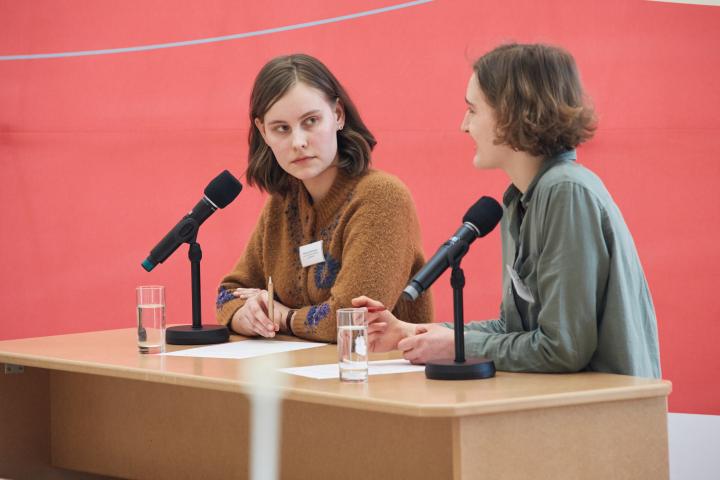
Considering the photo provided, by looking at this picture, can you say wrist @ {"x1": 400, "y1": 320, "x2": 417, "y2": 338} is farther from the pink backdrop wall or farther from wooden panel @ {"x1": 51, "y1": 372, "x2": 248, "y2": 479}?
the pink backdrop wall

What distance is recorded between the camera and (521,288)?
1879 mm

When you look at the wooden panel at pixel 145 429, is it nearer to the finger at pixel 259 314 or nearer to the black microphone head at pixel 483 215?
the finger at pixel 259 314

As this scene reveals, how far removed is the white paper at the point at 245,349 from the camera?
2170mm

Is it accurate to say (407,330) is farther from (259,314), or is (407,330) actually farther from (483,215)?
(259,314)

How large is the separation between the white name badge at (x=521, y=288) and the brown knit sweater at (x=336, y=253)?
0.59m

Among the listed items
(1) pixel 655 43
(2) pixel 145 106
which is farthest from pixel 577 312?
(2) pixel 145 106

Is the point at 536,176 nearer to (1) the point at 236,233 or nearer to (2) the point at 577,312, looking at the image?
(2) the point at 577,312

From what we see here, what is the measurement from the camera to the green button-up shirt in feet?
5.69

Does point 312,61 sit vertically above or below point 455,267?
above

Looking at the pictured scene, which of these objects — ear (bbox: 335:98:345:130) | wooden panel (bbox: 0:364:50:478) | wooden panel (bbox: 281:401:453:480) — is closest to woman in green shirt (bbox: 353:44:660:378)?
wooden panel (bbox: 281:401:453:480)

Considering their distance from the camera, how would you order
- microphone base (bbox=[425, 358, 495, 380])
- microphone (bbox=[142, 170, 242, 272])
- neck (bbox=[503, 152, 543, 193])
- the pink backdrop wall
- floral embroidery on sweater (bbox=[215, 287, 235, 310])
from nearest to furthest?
1. microphone base (bbox=[425, 358, 495, 380])
2. neck (bbox=[503, 152, 543, 193])
3. microphone (bbox=[142, 170, 242, 272])
4. floral embroidery on sweater (bbox=[215, 287, 235, 310])
5. the pink backdrop wall

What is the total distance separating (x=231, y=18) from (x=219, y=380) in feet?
8.19

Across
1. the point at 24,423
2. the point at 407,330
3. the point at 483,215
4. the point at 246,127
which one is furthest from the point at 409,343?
the point at 246,127

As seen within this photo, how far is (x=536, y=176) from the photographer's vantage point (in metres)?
1.90
